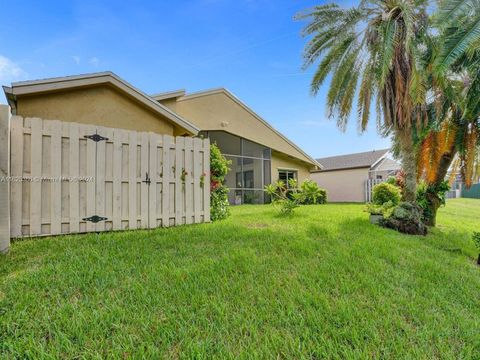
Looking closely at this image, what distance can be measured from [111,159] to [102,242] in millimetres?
1563

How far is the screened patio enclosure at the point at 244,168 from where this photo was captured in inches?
576

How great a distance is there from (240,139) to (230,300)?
43.1ft

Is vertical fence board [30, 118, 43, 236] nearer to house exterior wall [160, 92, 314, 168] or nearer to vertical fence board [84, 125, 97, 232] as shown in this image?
vertical fence board [84, 125, 97, 232]

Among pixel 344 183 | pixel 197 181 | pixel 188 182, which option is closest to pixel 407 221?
pixel 197 181

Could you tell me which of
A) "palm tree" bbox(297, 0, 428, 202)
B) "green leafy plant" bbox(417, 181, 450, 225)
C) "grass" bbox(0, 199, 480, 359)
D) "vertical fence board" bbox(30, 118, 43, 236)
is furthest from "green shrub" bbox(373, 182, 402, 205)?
"vertical fence board" bbox(30, 118, 43, 236)

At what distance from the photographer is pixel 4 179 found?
3326 millimetres

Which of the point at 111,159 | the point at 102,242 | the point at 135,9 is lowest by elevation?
the point at 102,242

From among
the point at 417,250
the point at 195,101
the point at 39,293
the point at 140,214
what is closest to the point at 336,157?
the point at 195,101

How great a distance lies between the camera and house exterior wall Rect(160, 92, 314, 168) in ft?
42.4

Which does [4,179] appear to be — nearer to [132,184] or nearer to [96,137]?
[96,137]

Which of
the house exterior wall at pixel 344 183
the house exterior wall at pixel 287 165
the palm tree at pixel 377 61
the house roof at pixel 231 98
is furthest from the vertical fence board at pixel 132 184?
the house exterior wall at pixel 344 183

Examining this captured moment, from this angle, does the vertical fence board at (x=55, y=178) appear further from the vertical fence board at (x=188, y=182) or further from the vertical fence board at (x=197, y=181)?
the vertical fence board at (x=197, y=181)

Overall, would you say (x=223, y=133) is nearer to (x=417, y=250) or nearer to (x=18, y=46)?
(x=18, y=46)

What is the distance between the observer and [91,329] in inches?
74.0
